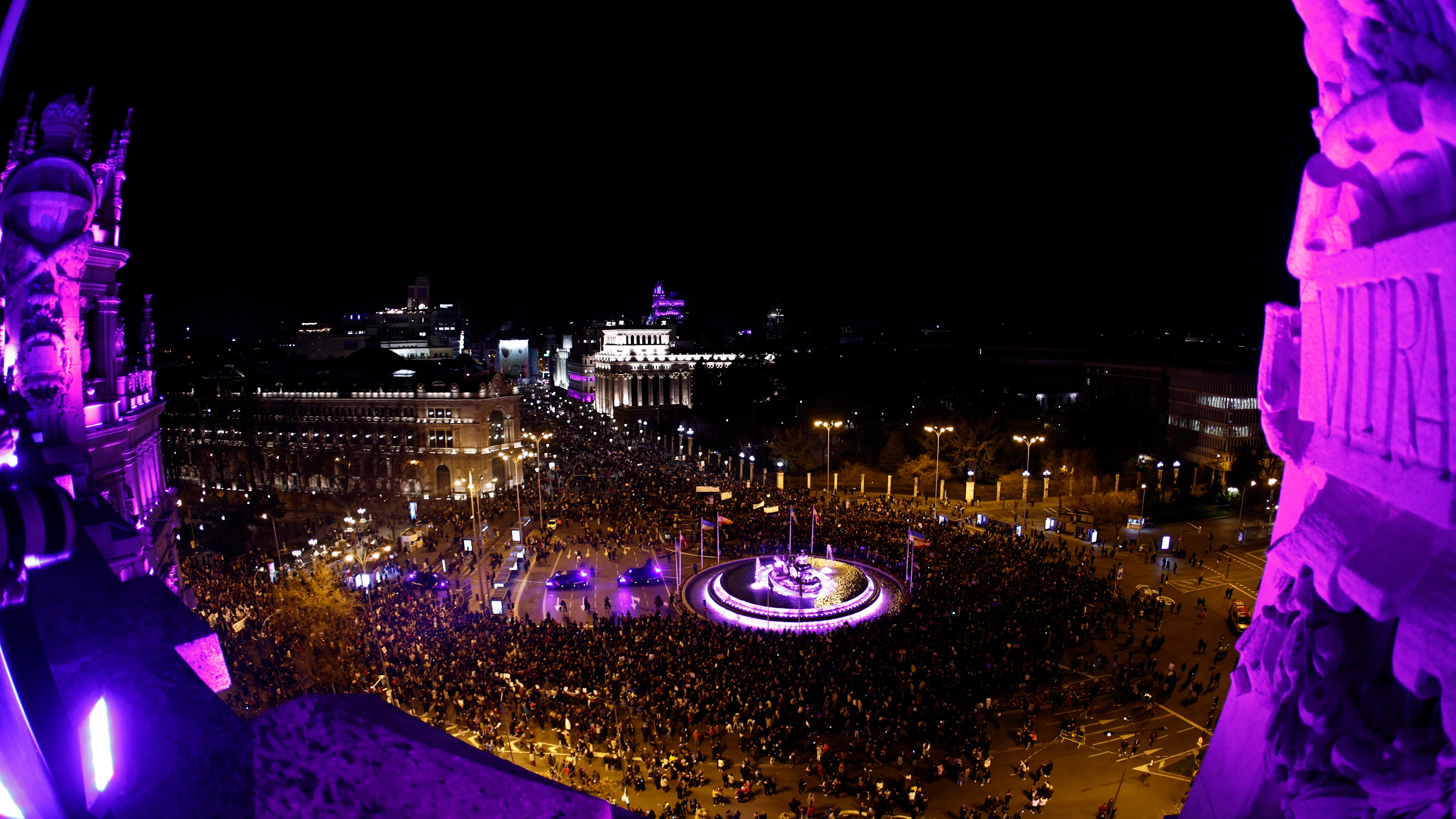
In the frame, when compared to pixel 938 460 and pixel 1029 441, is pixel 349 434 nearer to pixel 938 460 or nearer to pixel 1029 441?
pixel 938 460

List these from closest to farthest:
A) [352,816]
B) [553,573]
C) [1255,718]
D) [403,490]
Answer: [1255,718]
[352,816]
[553,573]
[403,490]

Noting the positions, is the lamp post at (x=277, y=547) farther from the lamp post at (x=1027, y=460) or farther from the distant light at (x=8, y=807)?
the lamp post at (x=1027, y=460)

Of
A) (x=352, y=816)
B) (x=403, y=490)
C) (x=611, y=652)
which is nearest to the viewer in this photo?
(x=352, y=816)

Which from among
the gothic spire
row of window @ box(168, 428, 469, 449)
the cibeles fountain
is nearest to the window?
row of window @ box(168, 428, 469, 449)

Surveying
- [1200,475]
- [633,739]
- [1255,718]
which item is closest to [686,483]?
[633,739]

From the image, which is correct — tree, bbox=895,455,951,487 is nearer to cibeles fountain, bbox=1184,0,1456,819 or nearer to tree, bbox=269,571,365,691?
tree, bbox=269,571,365,691

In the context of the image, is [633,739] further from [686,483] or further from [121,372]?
[686,483]

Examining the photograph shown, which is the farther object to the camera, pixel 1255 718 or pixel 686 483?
pixel 686 483
